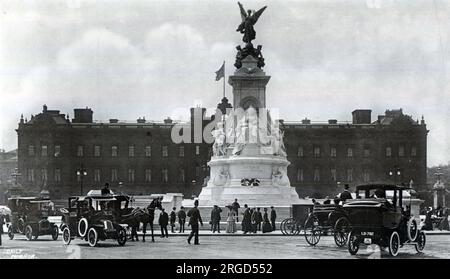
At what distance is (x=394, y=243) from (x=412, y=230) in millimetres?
1298

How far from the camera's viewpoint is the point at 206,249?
72.6ft

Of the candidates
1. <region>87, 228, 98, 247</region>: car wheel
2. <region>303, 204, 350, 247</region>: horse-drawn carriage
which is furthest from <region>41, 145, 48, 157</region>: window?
<region>303, 204, 350, 247</region>: horse-drawn carriage

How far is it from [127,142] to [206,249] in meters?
68.1

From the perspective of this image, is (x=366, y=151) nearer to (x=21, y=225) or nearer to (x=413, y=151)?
(x=413, y=151)

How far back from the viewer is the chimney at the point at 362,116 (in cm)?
8900

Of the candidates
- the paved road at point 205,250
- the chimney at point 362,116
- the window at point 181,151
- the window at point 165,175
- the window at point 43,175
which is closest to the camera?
the paved road at point 205,250

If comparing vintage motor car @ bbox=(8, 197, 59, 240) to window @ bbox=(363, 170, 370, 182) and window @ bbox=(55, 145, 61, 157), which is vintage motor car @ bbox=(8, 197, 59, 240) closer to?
window @ bbox=(55, 145, 61, 157)

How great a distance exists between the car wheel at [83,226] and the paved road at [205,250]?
0.44 metres

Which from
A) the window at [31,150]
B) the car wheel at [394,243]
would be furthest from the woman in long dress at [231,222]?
the window at [31,150]

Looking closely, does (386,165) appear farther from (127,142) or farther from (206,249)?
(206,249)

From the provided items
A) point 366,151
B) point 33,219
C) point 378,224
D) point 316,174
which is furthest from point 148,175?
point 378,224

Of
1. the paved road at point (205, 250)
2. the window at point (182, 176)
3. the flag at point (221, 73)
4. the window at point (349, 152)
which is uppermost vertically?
the flag at point (221, 73)

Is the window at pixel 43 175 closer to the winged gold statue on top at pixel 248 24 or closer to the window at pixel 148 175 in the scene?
the window at pixel 148 175
